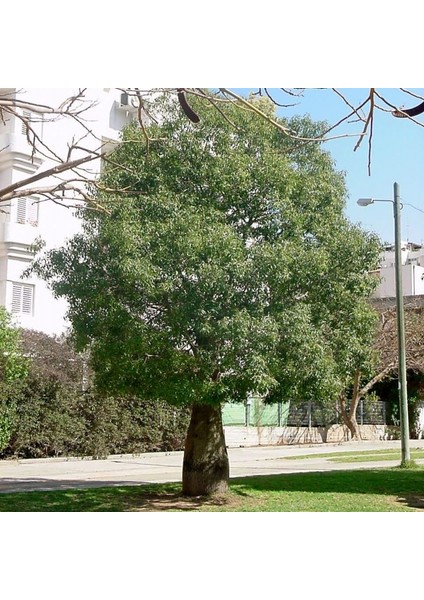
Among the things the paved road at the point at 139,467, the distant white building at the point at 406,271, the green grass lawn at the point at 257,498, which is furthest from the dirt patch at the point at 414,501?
the paved road at the point at 139,467

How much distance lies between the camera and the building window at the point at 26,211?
6586mm

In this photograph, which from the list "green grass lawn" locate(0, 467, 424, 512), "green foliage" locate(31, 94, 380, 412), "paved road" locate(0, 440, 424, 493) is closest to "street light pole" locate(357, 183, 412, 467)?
"paved road" locate(0, 440, 424, 493)

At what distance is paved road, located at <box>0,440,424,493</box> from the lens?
739 centimetres

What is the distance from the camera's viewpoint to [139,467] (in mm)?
9039

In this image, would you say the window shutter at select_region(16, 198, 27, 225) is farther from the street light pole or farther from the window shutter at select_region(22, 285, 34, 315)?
the street light pole

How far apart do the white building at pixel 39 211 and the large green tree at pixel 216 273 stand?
0.35 meters

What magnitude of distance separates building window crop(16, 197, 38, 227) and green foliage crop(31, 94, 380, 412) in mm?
819

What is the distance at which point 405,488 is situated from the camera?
6.80 metres

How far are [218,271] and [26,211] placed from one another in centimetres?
221

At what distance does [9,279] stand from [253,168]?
2506 millimetres

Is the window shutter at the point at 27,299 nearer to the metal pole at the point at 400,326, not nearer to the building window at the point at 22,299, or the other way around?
the building window at the point at 22,299

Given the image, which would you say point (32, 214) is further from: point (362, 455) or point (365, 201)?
point (362, 455)
